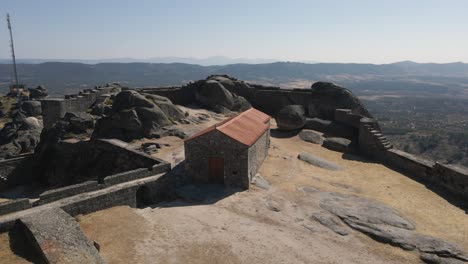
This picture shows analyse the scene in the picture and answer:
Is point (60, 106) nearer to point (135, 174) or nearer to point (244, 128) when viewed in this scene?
point (135, 174)

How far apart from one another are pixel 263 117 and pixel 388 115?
175203mm

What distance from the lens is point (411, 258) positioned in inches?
573

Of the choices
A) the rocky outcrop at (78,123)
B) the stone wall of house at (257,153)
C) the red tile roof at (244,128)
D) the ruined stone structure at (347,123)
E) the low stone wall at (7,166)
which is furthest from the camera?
the rocky outcrop at (78,123)

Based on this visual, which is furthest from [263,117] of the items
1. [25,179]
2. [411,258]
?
[25,179]

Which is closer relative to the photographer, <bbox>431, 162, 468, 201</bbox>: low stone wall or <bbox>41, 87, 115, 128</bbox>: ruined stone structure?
→ <bbox>431, 162, 468, 201</bbox>: low stone wall

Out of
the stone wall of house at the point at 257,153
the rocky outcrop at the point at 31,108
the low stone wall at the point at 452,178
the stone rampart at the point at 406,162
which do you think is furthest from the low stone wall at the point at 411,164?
the rocky outcrop at the point at 31,108

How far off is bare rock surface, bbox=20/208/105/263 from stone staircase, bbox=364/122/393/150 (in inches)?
906

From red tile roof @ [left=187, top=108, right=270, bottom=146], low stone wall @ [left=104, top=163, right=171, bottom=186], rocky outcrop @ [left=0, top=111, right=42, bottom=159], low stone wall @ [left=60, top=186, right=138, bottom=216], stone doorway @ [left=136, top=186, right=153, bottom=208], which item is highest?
red tile roof @ [left=187, top=108, right=270, bottom=146]

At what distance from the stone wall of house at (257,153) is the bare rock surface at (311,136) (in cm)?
604

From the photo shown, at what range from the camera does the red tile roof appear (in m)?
20.2

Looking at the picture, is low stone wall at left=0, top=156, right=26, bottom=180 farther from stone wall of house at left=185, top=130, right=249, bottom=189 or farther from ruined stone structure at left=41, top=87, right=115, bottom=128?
stone wall of house at left=185, top=130, right=249, bottom=189

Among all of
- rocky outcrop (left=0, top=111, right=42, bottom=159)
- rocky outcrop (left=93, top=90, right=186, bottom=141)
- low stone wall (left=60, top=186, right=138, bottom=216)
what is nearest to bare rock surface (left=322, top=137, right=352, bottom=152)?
rocky outcrop (left=93, top=90, right=186, bottom=141)

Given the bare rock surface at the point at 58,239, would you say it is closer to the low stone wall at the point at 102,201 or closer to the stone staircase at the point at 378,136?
the low stone wall at the point at 102,201

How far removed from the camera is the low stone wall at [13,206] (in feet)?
45.1
